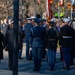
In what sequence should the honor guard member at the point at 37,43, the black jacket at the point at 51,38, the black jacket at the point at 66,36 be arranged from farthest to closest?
the black jacket at the point at 66,36 < the black jacket at the point at 51,38 < the honor guard member at the point at 37,43

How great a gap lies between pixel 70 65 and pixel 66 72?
5.14 feet

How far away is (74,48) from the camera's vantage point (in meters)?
15.0

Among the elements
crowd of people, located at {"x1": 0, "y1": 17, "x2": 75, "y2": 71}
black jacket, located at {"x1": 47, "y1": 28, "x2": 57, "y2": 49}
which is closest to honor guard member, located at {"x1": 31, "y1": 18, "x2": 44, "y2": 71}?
crowd of people, located at {"x1": 0, "y1": 17, "x2": 75, "y2": 71}

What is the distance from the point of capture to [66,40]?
14.6 metres

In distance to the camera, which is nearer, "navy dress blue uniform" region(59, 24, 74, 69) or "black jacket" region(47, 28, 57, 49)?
"black jacket" region(47, 28, 57, 49)

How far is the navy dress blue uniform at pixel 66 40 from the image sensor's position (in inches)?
571

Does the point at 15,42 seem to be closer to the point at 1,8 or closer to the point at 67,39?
the point at 67,39

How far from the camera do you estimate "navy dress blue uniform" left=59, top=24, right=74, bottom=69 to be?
14.5m

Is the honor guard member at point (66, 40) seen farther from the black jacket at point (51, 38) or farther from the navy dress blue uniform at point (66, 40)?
the black jacket at point (51, 38)

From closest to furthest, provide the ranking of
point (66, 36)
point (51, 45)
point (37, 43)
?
point (37, 43) → point (51, 45) → point (66, 36)

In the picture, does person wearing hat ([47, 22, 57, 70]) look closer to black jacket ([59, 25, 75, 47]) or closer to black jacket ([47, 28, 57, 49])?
black jacket ([47, 28, 57, 49])

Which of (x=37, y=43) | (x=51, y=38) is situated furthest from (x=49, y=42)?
(x=37, y=43)

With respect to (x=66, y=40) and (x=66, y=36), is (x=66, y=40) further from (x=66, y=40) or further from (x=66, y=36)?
(x=66, y=36)

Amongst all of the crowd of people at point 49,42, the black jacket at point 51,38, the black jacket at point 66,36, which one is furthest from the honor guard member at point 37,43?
the black jacket at point 66,36
